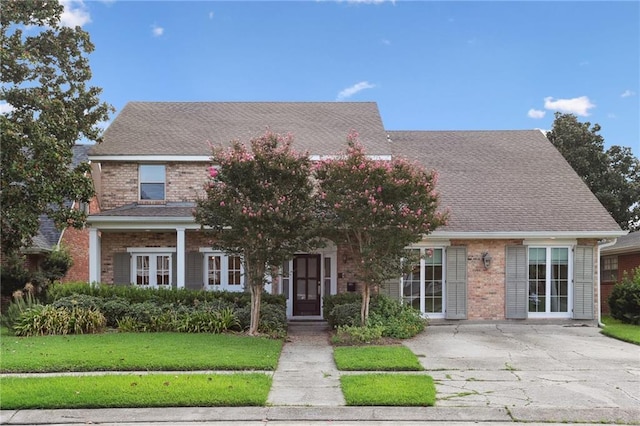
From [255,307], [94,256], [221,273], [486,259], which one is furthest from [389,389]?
[94,256]

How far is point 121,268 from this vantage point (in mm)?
16875

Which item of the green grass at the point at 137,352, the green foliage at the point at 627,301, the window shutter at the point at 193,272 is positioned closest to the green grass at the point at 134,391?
the green grass at the point at 137,352

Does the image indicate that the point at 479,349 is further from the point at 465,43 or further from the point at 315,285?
the point at 465,43

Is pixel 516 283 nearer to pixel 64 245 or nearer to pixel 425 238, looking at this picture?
pixel 425 238

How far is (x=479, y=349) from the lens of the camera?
38.5 feet

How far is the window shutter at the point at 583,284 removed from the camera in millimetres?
15859

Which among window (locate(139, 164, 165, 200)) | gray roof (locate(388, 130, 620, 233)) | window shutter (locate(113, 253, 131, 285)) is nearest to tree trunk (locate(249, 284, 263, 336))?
window shutter (locate(113, 253, 131, 285))

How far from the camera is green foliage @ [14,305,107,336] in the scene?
12.8 m

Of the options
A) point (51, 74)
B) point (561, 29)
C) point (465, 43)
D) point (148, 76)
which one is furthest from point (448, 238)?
point (51, 74)

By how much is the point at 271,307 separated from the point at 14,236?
7018 millimetres

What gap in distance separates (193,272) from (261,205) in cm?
559

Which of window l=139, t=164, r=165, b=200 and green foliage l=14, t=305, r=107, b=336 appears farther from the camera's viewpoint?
window l=139, t=164, r=165, b=200

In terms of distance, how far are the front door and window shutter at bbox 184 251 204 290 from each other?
2806 mm

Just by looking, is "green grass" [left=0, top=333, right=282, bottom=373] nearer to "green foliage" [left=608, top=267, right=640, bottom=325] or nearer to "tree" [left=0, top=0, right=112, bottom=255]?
Result: "tree" [left=0, top=0, right=112, bottom=255]
